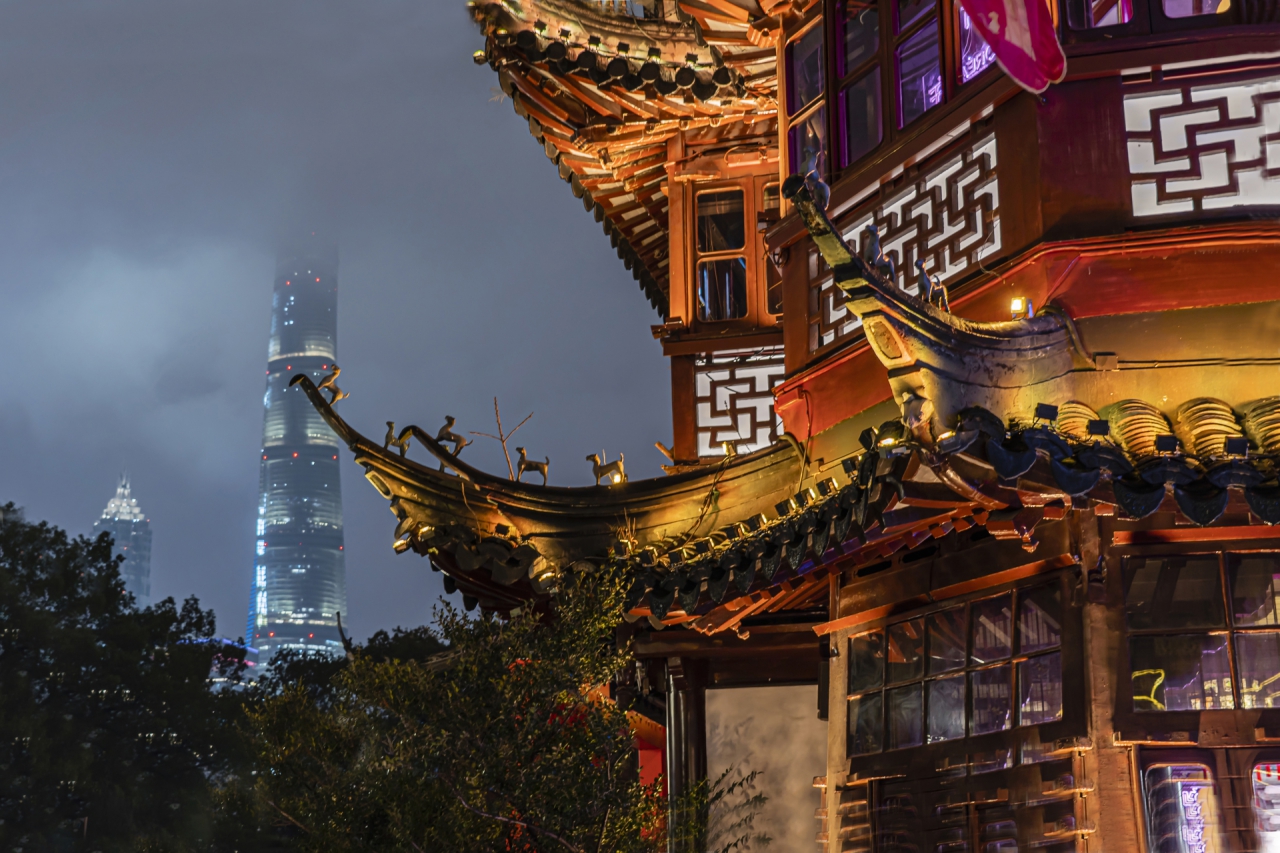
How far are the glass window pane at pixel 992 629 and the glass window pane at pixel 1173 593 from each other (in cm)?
64

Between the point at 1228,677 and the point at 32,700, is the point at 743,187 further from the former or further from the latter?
the point at 32,700

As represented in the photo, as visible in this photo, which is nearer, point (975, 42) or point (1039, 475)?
point (1039, 475)

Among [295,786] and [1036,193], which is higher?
[1036,193]

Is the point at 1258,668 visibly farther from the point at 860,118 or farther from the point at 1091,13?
the point at 860,118

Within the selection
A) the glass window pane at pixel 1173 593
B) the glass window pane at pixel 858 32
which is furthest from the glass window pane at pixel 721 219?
the glass window pane at pixel 1173 593

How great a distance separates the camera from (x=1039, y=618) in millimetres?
6430

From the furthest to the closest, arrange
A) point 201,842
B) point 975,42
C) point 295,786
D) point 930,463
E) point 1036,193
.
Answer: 1. point 201,842
2. point 295,786
3. point 975,42
4. point 1036,193
5. point 930,463

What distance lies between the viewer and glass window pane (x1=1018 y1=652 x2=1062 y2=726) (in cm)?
621

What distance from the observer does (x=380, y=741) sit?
773 cm

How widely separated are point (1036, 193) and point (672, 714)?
503 centimetres

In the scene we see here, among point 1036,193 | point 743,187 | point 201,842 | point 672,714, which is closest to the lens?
point 1036,193

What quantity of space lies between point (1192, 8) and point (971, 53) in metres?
1.11

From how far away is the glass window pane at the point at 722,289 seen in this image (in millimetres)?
11648

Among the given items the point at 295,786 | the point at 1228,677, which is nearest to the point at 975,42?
the point at 1228,677
